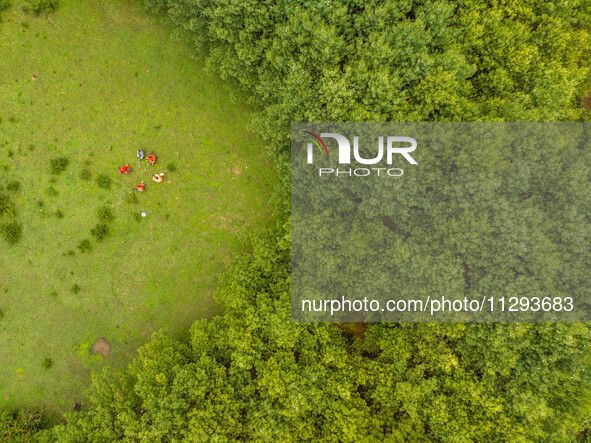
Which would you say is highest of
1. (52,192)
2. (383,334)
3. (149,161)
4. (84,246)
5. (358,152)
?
(149,161)

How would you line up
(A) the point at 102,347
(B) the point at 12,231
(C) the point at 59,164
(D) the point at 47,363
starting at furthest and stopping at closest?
(C) the point at 59,164 < (A) the point at 102,347 < (B) the point at 12,231 < (D) the point at 47,363

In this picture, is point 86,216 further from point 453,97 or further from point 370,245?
point 453,97

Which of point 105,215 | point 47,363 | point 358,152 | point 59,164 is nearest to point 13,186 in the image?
point 59,164

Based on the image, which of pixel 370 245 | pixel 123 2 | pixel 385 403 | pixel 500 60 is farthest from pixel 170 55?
pixel 385 403

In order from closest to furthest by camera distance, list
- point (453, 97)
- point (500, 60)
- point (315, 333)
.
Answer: point (453, 97), point (500, 60), point (315, 333)

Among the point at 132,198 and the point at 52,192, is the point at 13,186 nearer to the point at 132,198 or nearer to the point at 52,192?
the point at 52,192

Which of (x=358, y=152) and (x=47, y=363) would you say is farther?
(x=47, y=363)
